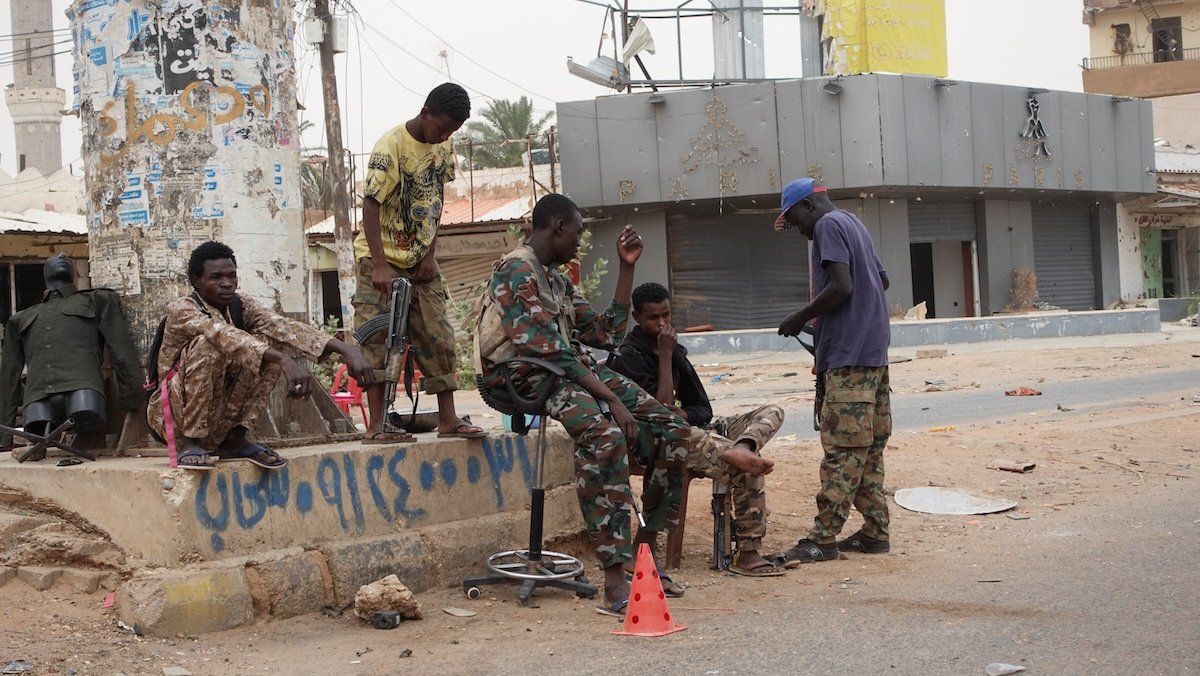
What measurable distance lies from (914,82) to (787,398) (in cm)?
1205

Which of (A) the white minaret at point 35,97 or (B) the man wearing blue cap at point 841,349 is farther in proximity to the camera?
(A) the white minaret at point 35,97

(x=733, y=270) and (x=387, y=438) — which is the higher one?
(x=733, y=270)

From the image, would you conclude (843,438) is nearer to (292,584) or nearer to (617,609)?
(617,609)

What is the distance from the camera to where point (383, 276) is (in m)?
5.32

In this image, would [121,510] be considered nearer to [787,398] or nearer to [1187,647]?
[1187,647]

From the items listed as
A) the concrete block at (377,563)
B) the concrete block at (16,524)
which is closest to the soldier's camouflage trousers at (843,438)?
the concrete block at (377,563)

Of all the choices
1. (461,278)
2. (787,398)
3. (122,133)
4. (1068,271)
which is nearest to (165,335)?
(122,133)

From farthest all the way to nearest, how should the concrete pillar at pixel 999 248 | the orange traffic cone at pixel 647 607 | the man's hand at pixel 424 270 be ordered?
the concrete pillar at pixel 999 248
the man's hand at pixel 424 270
the orange traffic cone at pixel 647 607

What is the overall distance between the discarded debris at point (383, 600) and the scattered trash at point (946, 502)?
3.47 m

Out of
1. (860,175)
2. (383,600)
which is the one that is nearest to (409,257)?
(383,600)

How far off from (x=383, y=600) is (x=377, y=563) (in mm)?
493

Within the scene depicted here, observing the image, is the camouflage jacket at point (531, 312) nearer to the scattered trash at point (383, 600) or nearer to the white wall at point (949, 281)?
the scattered trash at point (383, 600)

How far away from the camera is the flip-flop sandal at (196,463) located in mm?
4387

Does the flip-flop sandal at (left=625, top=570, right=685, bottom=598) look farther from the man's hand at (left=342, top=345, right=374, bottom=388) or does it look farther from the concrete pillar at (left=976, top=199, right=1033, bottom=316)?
the concrete pillar at (left=976, top=199, right=1033, bottom=316)
